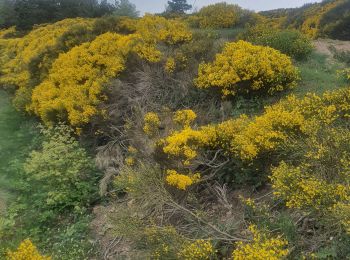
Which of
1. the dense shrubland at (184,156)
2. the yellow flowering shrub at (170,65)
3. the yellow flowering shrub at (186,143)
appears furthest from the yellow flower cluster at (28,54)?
the yellow flowering shrub at (186,143)

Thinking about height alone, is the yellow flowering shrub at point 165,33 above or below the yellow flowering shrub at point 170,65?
above

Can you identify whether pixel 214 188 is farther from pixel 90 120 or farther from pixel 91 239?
pixel 90 120

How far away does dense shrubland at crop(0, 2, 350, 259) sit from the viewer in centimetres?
441

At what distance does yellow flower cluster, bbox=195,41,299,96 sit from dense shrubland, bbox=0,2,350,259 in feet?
0.08

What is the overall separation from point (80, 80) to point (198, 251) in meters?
6.18

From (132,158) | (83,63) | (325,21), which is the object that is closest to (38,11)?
(325,21)

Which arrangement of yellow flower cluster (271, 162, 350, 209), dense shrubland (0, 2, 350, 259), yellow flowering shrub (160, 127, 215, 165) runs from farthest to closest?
yellow flowering shrub (160, 127, 215, 165) < dense shrubland (0, 2, 350, 259) < yellow flower cluster (271, 162, 350, 209)

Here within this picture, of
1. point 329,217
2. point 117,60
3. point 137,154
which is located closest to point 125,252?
point 137,154

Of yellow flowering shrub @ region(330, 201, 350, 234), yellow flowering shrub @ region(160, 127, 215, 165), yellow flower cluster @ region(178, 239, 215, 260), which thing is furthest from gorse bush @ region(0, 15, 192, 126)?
yellow flowering shrub @ region(330, 201, 350, 234)

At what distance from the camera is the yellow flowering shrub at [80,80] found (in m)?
8.60

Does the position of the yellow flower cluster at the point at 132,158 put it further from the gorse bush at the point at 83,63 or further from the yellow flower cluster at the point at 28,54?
the yellow flower cluster at the point at 28,54

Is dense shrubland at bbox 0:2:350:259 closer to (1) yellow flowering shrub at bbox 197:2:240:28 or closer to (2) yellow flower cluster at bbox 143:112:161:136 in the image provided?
(2) yellow flower cluster at bbox 143:112:161:136

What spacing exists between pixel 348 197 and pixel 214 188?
202 cm

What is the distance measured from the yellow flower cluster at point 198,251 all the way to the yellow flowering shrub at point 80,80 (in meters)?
4.58
